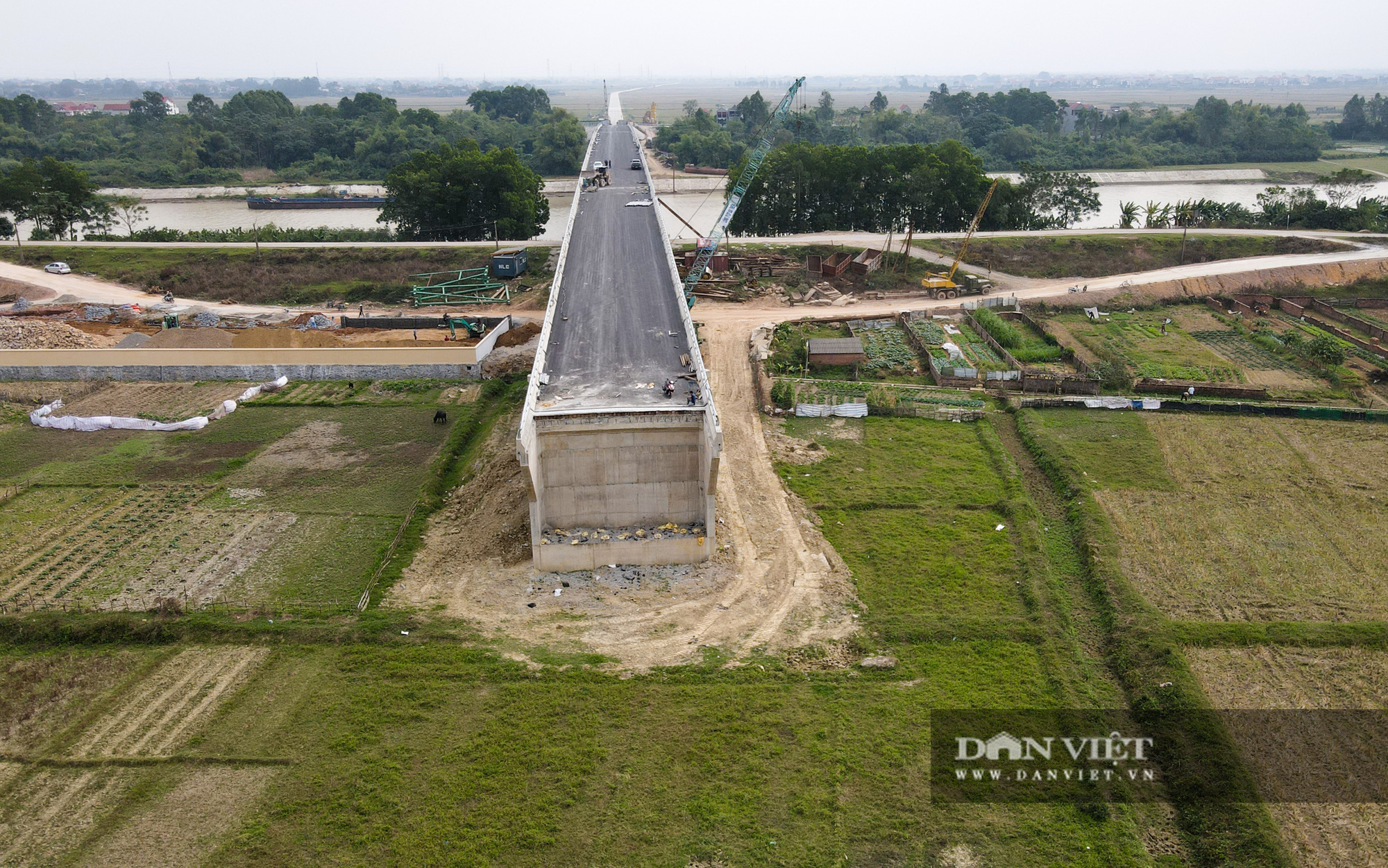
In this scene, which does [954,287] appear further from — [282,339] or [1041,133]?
[1041,133]

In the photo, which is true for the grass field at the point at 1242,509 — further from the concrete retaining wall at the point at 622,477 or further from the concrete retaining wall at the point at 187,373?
the concrete retaining wall at the point at 187,373

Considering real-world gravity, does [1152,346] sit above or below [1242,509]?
above

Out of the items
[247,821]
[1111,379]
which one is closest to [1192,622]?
[1111,379]

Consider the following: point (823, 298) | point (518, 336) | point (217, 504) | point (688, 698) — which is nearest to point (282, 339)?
point (518, 336)

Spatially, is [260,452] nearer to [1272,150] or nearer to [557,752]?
[557,752]

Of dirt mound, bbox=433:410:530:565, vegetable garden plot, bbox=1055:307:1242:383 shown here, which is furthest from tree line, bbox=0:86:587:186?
dirt mound, bbox=433:410:530:565

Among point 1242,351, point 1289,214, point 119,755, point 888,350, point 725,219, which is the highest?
point 1289,214

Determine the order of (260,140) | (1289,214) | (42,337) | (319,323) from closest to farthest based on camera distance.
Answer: (42,337), (319,323), (1289,214), (260,140)
